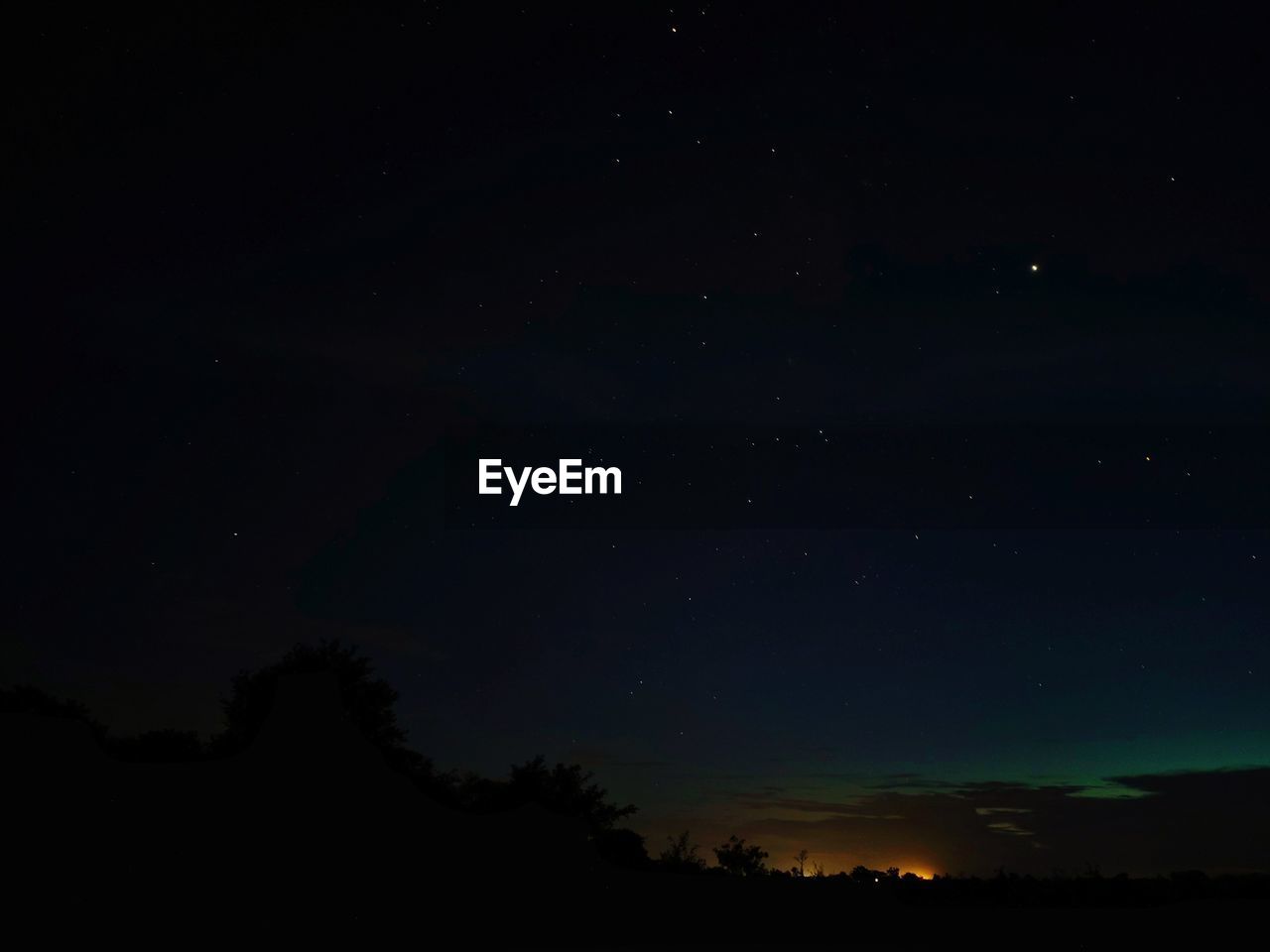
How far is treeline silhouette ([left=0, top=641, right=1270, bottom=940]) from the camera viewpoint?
66.8ft

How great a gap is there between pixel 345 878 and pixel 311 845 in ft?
3.54

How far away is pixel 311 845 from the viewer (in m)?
24.7

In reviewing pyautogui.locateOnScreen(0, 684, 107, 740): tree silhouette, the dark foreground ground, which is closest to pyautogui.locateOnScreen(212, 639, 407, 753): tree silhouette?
pyautogui.locateOnScreen(0, 684, 107, 740): tree silhouette

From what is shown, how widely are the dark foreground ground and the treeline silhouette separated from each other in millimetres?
39

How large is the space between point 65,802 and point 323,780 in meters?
6.30

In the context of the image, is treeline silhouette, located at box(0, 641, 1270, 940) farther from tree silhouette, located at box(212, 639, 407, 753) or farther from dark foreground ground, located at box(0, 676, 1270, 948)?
tree silhouette, located at box(212, 639, 407, 753)

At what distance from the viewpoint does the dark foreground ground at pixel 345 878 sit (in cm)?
2027

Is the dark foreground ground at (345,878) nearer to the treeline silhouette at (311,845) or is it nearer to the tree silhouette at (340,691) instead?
the treeline silhouette at (311,845)

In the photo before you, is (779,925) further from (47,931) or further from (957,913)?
(47,931)

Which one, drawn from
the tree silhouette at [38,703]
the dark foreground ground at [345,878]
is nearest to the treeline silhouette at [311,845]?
the dark foreground ground at [345,878]

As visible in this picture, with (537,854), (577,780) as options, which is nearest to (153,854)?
(537,854)

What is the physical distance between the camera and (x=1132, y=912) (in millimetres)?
34312

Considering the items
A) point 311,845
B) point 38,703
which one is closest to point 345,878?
point 311,845

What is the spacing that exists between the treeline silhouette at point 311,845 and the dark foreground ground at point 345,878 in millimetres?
39
